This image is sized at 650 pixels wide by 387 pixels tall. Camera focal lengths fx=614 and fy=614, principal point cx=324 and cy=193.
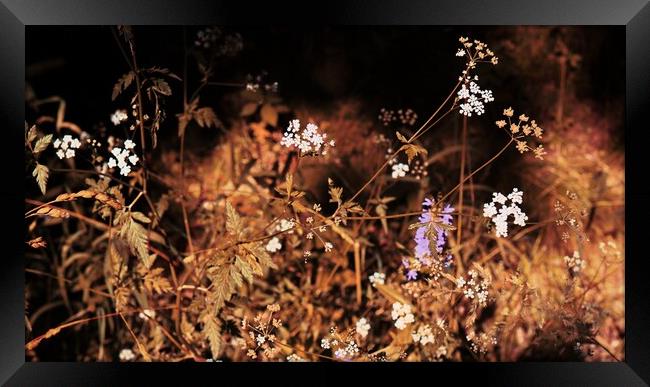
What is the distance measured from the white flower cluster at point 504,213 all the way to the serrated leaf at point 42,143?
55.0 inches

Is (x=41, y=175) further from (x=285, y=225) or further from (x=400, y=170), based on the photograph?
(x=400, y=170)

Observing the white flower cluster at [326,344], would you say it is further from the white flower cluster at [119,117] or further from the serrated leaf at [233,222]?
the white flower cluster at [119,117]

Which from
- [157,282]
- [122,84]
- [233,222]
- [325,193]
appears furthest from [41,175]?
[325,193]

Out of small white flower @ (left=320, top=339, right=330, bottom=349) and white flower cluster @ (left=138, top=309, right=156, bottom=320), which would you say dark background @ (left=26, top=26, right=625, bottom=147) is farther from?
small white flower @ (left=320, top=339, right=330, bottom=349)

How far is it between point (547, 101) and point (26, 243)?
5.71 ft

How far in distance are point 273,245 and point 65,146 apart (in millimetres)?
745

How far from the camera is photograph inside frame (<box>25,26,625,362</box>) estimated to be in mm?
1938

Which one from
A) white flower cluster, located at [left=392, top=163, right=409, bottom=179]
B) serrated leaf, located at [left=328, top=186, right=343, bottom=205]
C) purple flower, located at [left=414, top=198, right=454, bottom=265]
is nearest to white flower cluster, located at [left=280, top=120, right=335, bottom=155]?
serrated leaf, located at [left=328, top=186, right=343, bottom=205]

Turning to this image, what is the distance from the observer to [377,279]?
1.96 metres

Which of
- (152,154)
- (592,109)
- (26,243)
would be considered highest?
A: (592,109)
